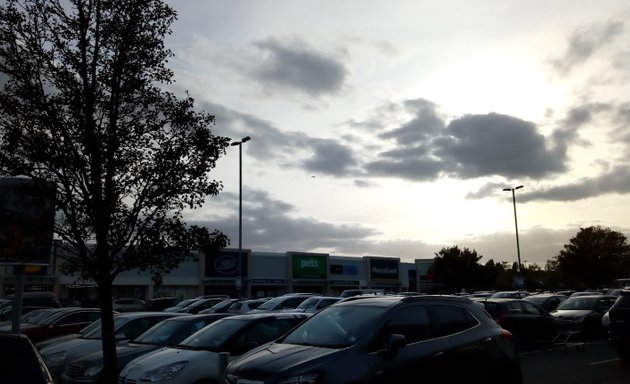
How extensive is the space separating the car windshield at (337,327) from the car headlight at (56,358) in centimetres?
589

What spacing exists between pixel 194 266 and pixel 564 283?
188 ft

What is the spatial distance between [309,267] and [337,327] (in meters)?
51.2

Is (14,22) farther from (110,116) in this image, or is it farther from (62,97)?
(110,116)

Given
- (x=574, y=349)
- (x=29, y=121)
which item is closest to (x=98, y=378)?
(x=29, y=121)

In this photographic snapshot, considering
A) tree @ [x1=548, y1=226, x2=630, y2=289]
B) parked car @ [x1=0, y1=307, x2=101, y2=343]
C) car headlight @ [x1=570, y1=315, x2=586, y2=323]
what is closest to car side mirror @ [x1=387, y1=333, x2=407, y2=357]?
parked car @ [x1=0, y1=307, x2=101, y2=343]

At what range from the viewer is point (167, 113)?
9438 millimetres

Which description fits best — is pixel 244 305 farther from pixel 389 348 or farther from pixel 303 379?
pixel 303 379

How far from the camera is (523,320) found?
17.4m

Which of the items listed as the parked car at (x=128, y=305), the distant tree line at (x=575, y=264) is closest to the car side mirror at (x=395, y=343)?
the parked car at (x=128, y=305)

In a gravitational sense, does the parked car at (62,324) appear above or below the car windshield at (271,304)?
below

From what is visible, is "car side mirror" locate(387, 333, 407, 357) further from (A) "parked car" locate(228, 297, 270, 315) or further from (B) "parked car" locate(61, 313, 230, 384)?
(A) "parked car" locate(228, 297, 270, 315)

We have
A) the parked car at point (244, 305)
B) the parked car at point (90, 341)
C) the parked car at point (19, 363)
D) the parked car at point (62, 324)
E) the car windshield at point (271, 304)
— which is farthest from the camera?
the parked car at point (244, 305)

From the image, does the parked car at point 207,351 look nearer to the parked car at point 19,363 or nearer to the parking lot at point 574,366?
the parked car at point 19,363

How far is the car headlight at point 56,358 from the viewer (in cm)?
1126
